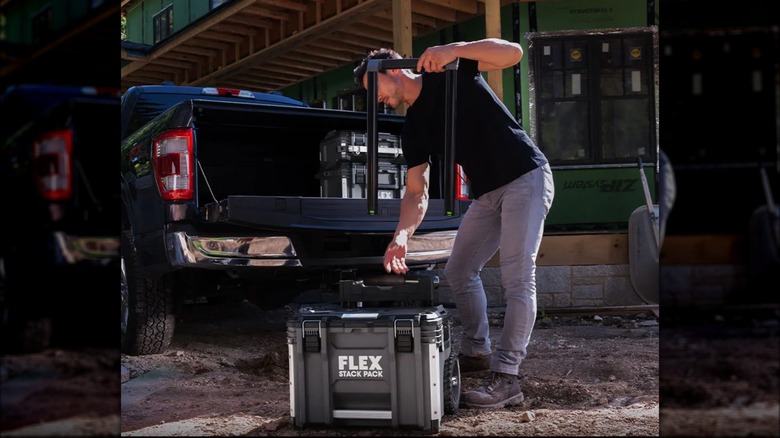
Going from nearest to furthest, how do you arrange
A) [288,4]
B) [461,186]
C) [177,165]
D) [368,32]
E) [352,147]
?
[177,165] < [352,147] < [461,186] < [288,4] < [368,32]

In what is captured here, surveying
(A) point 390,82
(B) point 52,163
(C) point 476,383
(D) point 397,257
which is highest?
(A) point 390,82

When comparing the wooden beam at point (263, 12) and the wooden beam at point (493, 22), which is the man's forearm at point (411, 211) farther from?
the wooden beam at point (263, 12)

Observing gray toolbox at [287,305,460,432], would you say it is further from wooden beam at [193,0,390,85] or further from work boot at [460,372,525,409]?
wooden beam at [193,0,390,85]

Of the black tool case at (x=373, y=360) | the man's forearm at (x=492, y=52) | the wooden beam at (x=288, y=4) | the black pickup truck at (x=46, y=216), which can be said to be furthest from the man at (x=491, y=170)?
the wooden beam at (x=288, y=4)

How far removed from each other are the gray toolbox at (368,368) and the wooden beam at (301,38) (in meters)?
6.20

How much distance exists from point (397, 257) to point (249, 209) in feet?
3.69

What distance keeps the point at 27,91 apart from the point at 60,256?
37 centimetres

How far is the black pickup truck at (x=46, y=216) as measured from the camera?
1693mm

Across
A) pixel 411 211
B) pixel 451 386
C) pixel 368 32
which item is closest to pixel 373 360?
pixel 451 386

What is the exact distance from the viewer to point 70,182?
5.67ft

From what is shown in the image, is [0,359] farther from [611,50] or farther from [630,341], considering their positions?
[611,50]

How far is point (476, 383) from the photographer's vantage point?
4.11 meters

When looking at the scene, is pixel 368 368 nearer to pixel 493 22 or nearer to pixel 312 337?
pixel 312 337

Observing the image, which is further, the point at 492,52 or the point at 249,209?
the point at 249,209
